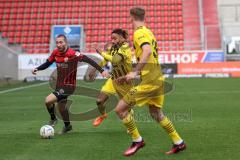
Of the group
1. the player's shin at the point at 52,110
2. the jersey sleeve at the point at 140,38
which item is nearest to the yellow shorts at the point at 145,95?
the jersey sleeve at the point at 140,38

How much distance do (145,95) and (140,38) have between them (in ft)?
2.69

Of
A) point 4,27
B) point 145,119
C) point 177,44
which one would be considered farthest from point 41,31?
point 145,119

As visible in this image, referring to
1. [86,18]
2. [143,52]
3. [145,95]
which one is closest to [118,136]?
[145,95]

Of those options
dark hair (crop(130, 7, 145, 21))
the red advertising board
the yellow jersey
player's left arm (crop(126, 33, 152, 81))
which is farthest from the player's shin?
the red advertising board

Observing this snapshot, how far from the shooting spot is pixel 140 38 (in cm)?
711

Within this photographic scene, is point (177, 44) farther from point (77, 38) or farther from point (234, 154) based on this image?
point (234, 154)

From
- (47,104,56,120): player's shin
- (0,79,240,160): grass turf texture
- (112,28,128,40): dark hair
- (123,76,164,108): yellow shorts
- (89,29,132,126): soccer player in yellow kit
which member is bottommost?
(0,79,240,160): grass turf texture

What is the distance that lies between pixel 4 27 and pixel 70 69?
3120cm

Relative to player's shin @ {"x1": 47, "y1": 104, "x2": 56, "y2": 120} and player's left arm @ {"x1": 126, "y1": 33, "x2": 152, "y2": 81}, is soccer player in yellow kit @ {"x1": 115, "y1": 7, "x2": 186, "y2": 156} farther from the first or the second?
player's shin @ {"x1": 47, "y1": 104, "x2": 56, "y2": 120}

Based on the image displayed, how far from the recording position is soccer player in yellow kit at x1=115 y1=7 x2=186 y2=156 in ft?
23.4

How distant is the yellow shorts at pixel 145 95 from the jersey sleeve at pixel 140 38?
64 centimetres

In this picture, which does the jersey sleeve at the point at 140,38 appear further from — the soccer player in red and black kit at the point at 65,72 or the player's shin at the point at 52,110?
the player's shin at the point at 52,110

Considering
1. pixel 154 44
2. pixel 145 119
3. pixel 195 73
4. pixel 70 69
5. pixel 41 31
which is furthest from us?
pixel 41 31

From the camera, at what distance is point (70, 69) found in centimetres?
997
